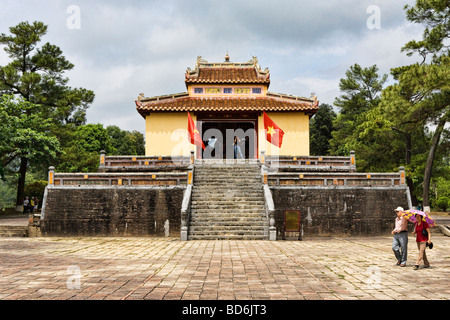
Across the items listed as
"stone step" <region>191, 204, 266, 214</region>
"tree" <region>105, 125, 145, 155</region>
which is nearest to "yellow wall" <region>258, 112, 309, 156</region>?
"stone step" <region>191, 204, 266, 214</region>

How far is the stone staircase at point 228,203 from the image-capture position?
13.6m

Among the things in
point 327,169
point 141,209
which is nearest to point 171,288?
Result: point 141,209

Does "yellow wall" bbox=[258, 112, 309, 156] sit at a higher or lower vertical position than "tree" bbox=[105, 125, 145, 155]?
lower

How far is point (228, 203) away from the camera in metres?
15.3

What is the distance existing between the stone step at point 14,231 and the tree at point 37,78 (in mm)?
12864

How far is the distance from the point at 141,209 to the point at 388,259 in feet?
31.2

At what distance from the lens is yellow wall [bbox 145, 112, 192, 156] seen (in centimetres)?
2181

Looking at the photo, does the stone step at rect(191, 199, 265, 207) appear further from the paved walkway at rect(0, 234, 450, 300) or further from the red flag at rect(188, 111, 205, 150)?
the red flag at rect(188, 111, 205, 150)

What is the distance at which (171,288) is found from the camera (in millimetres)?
5812

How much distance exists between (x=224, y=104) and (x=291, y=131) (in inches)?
168

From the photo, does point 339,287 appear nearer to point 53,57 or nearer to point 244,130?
point 244,130

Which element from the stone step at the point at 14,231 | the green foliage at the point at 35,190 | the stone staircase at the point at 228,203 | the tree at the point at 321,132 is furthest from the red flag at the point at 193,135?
the tree at the point at 321,132

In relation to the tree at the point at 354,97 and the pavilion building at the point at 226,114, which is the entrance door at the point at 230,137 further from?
the tree at the point at 354,97

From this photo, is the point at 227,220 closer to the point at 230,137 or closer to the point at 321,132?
the point at 230,137
